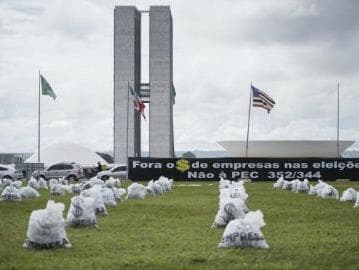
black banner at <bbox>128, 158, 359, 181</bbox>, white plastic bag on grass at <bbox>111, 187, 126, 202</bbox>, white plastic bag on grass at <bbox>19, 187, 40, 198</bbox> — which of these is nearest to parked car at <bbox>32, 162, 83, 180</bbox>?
black banner at <bbox>128, 158, 359, 181</bbox>

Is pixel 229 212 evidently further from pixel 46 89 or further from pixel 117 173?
pixel 117 173

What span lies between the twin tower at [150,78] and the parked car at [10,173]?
151 ft

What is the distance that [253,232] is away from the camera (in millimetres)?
12273

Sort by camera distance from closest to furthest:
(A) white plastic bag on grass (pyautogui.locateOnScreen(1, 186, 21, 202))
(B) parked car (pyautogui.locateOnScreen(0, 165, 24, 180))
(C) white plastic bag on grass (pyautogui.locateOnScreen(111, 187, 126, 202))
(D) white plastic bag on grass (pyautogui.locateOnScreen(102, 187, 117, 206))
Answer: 1. (D) white plastic bag on grass (pyautogui.locateOnScreen(102, 187, 117, 206))
2. (C) white plastic bag on grass (pyautogui.locateOnScreen(111, 187, 126, 202))
3. (A) white plastic bag on grass (pyautogui.locateOnScreen(1, 186, 21, 202))
4. (B) parked car (pyautogui.locateOnScreen(0, 165, 24, 180))

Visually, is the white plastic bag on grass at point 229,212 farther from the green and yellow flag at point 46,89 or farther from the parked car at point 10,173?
the green and yellow flag at point 46,89

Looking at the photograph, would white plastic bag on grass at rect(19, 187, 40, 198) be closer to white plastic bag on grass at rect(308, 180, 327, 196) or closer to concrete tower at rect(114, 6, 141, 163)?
white plastic bag on grass at rect(308, 180, 327, 196)

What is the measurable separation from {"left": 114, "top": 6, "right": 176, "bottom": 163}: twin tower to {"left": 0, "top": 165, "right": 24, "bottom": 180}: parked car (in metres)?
46.0

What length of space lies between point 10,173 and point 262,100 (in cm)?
1779

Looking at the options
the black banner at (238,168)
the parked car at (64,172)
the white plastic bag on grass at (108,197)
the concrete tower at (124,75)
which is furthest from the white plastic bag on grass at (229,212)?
the concrete tower at (124,75)

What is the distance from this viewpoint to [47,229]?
40.8 feet

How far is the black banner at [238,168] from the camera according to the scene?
4894 cm

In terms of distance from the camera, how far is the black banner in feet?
161

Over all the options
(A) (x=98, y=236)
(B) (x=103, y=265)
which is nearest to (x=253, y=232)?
(B) (x=103, y=265)

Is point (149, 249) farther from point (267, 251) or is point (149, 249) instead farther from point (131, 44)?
point (131, 44)
